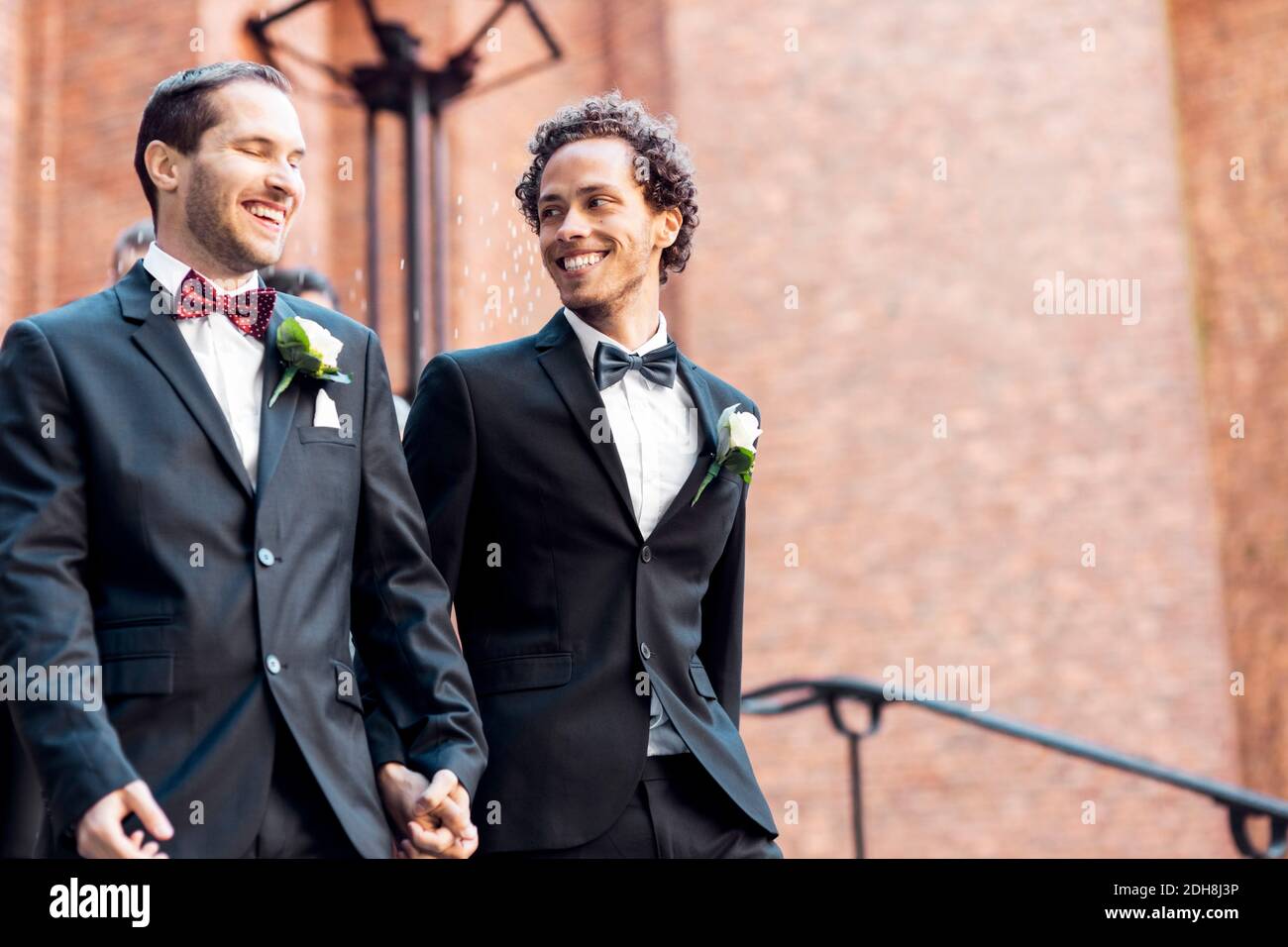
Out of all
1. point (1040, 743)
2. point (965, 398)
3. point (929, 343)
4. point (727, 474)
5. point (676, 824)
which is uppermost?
point (929, 343)

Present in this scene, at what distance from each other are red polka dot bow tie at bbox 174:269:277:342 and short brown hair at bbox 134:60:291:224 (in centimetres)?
16

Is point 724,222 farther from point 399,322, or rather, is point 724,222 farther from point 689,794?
point 689,794

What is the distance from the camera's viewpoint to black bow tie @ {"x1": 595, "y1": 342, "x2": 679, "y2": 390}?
10.7 feet

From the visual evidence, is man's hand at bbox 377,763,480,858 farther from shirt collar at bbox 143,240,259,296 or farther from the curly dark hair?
the curly dark hair

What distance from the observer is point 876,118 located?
35.1 ft

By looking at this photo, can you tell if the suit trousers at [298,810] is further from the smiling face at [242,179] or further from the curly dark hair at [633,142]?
the curly dark hair at [633,142]

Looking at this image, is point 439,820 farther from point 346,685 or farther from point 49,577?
point 49,577

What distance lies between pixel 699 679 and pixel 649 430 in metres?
0.49

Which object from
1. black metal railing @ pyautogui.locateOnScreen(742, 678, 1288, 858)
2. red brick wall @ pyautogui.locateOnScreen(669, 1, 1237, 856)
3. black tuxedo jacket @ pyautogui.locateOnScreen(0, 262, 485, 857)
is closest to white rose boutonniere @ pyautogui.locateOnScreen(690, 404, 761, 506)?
black tuxedo jacket @ pyautogui.locateOnScreen(0, 262, 485, 857)

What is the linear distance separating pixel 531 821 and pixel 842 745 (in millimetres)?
7325

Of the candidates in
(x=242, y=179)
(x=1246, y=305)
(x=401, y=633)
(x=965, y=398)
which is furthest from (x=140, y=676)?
(x=1246, y=305)

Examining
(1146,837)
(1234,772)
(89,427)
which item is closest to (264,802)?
(89,427)

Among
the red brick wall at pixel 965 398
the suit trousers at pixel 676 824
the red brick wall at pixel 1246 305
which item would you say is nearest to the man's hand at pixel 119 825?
the suit trousers at pixel 676 824

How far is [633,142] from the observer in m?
3.39
